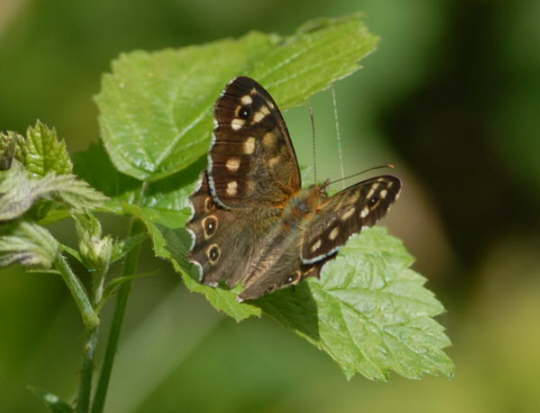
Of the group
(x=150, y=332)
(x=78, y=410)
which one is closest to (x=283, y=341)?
(x=150, y=332)

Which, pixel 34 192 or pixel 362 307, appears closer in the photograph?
pixel 34 192

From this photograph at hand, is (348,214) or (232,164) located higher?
(232,164)

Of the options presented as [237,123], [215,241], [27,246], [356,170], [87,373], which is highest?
[27,246]

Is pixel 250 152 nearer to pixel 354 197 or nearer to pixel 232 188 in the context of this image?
pixel 232 188

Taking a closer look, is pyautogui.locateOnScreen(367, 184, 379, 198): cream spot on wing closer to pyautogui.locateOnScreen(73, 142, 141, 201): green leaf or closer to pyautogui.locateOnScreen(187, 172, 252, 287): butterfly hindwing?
pyautogui.locateOnScreen(187, 172, 252, 287): butterfly hindwing

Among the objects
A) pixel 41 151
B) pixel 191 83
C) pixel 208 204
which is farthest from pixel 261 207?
pixel 41 151

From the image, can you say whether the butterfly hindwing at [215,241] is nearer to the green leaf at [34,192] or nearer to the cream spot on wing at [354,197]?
the cream spot on wing at [354,197]

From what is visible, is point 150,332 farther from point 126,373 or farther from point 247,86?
point 247,86
